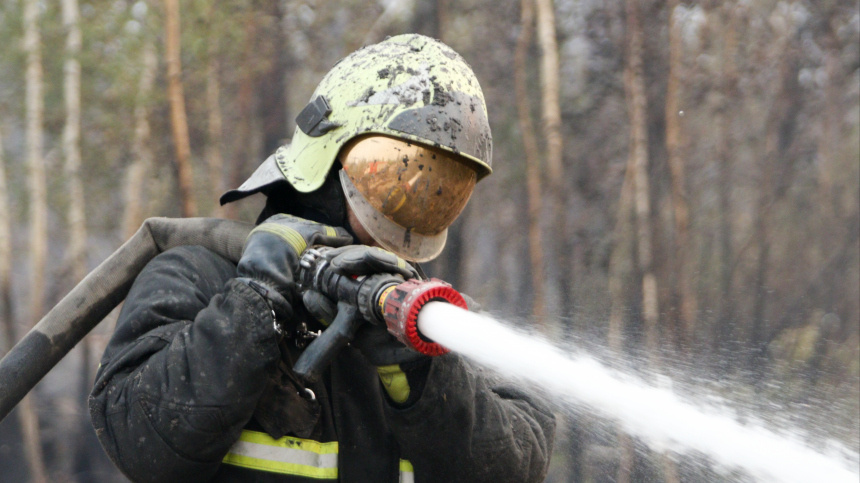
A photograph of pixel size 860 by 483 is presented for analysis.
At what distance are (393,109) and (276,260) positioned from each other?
0.59 metres

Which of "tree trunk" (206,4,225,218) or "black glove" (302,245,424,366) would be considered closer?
"black glove" (302,245,424,366)

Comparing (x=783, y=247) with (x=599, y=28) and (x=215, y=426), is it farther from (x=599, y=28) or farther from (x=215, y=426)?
(x=215, y=426)

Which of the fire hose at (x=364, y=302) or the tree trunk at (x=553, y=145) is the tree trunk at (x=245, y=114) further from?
the fire hose at (x=364, y=302)

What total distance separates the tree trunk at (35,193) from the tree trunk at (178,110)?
0.58 m

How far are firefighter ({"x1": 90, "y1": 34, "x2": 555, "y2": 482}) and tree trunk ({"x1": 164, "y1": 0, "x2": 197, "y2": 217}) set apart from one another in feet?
5.47

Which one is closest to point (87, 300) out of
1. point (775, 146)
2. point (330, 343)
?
point (330, 343)

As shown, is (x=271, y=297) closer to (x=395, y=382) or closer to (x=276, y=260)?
(x=276, y=260)

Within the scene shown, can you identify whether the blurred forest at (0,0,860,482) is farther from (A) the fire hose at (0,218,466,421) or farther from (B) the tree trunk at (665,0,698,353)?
(A) the fire hose at (0,218,466,421)

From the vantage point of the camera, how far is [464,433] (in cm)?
189

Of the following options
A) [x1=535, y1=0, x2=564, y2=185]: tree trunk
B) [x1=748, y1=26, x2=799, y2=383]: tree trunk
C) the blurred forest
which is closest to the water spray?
the blurred forest

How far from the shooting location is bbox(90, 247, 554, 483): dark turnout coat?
1.72 metres

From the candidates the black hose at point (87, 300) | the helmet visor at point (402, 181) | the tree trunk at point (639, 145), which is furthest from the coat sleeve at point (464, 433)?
the tree trunk at point (639, 145)

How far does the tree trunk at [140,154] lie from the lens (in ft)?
12.3

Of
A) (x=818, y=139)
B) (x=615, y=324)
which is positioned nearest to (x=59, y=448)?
(x=615, y=324)
